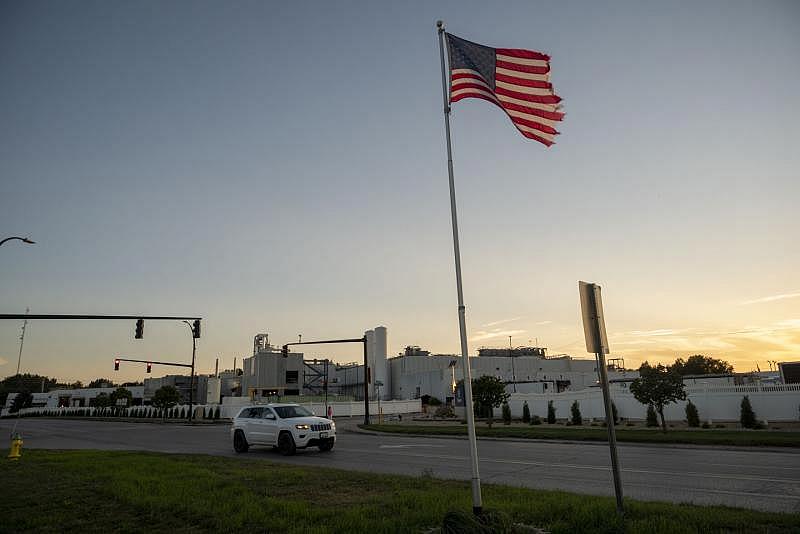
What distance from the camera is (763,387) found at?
31.0 meters

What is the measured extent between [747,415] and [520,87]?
27037 mm

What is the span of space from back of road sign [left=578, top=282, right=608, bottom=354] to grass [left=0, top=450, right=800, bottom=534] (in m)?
2.41

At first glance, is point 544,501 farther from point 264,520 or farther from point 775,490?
point 775,490

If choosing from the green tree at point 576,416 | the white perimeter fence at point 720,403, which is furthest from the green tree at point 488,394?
the white perimeter fence at point 720,403

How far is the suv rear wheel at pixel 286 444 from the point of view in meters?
19.8

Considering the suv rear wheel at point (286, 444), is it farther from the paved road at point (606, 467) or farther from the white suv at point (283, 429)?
the paved road at point (606, 467)

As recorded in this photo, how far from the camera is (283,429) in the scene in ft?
66.2

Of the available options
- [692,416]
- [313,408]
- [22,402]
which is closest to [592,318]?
[692,416]

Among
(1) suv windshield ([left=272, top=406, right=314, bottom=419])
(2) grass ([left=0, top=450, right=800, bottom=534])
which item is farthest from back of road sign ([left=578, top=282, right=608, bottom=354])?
(1) suv windshield ([left=272, top=406, right=314, bottom=419])

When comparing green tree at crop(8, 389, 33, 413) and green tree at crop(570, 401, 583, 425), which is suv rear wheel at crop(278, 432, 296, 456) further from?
green tree at crop(8, 389, 33, 413)

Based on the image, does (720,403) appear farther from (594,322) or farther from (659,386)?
(594,322)

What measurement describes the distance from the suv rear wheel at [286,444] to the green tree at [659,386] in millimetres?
18148

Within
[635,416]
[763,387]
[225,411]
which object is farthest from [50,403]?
[763,387]

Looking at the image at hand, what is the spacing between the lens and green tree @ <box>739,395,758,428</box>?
28.2 metres
